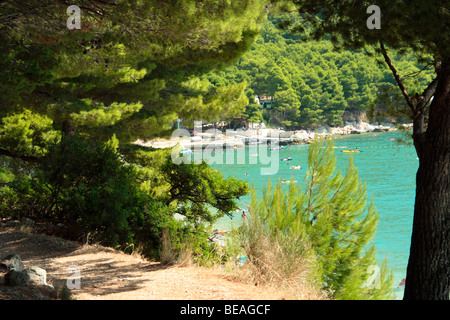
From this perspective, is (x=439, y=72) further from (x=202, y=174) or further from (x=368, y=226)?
(x=368, y=226)

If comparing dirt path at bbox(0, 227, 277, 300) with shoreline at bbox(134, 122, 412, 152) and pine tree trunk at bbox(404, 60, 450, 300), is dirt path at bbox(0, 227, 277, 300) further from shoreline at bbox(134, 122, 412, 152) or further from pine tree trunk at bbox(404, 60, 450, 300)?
shoreline at bbox(134, 122, 412, 152)

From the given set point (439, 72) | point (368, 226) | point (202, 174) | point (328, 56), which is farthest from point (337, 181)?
point (328, 56)

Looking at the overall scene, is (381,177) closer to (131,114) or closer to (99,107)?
(131,114)

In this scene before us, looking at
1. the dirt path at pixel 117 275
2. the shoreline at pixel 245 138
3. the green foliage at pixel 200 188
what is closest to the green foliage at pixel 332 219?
the green foliage at pixel 200 188

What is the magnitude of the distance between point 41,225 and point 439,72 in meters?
5.79

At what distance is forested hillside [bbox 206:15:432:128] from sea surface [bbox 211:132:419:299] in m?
6.08

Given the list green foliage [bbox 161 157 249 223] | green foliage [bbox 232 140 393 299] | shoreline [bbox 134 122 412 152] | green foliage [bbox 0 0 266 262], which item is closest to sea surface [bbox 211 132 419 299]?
green foliage [bbox 232 140 393 299]

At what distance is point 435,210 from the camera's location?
468 centimetres

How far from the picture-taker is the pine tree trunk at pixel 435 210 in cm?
466

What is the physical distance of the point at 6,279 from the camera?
3975mm

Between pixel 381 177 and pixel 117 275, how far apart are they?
39903 mm

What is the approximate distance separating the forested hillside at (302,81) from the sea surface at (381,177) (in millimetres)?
6084

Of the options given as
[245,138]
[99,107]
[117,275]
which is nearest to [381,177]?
[245,138]

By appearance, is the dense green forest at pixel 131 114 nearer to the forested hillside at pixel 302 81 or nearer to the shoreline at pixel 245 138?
the shoreline at pixel 245 138
